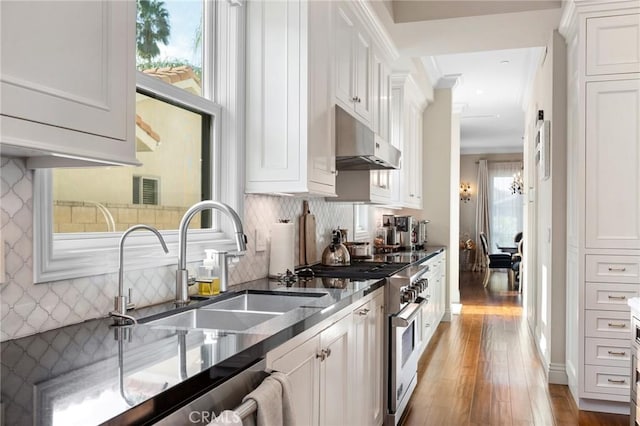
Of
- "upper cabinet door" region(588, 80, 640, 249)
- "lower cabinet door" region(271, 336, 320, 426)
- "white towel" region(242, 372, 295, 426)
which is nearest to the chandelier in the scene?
"upper cabinet door" region(588, 80, 640, 249)

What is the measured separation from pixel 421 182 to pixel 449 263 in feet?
3.62

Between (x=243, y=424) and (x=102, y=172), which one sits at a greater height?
(x=102, y=172)

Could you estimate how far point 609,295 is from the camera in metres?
3.45

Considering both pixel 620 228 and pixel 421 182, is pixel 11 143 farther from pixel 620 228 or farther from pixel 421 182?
pixel 421 182

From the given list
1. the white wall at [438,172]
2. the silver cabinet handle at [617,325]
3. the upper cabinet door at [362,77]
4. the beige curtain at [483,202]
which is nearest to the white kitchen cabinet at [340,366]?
the upper cabinet door at [362,77]

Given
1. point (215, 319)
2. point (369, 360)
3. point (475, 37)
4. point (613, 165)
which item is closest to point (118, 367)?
point (215, 319)

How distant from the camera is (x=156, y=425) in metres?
0.97

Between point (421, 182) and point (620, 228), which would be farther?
point (421, 182)

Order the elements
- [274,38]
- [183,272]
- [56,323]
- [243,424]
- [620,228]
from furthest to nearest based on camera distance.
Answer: [620,228], [274,38], [183,272], [56,323], [243,424]

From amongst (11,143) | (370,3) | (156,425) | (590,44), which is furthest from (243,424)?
(590,44)

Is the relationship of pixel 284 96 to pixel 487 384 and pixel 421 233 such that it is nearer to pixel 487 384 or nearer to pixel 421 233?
pixel 487 384

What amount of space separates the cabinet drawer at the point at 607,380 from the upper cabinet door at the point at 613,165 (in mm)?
805

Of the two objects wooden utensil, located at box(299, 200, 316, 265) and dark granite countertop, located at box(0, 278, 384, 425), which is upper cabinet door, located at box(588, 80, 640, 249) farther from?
dark granite countertop, located at box(0, 278, 384, 425)

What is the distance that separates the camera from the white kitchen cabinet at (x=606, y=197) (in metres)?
3.42
